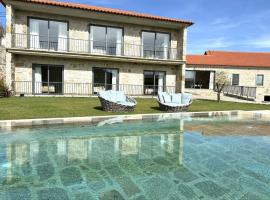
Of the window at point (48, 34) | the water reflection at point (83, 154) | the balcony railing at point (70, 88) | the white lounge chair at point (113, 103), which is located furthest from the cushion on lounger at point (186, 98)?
the window at point (48, 34)

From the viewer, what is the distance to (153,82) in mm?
22703

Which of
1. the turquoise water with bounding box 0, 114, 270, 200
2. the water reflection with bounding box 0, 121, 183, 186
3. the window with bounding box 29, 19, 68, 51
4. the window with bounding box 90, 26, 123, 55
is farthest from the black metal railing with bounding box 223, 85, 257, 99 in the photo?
the water reflection with bounding box 0, 121, 183, 186

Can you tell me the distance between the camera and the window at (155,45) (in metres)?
22.2

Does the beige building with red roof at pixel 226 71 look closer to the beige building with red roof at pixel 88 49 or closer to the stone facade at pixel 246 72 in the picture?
the stone facade at pixel 246 72

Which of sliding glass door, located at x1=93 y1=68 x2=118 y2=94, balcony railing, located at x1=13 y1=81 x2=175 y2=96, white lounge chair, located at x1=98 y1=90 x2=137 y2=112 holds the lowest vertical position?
white lounge chair, located at x1=98 y1=90 x2=137 y2=112

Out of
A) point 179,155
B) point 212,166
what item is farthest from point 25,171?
point 212,166

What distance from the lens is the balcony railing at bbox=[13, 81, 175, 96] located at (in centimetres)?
1880

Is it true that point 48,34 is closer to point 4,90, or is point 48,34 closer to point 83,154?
point 4,90

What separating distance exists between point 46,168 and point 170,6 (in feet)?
55.3

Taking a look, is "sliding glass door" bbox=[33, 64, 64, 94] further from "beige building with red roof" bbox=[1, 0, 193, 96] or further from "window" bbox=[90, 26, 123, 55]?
"window" bbox=[90, 26, 123, 55]

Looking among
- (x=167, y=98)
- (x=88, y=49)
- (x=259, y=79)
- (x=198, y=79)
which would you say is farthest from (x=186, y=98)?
(x=259, y=79)

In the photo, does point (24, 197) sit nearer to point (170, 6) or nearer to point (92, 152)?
point (92, 152)

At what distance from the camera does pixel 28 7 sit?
1791 cm

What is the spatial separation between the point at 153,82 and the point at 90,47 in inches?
255
